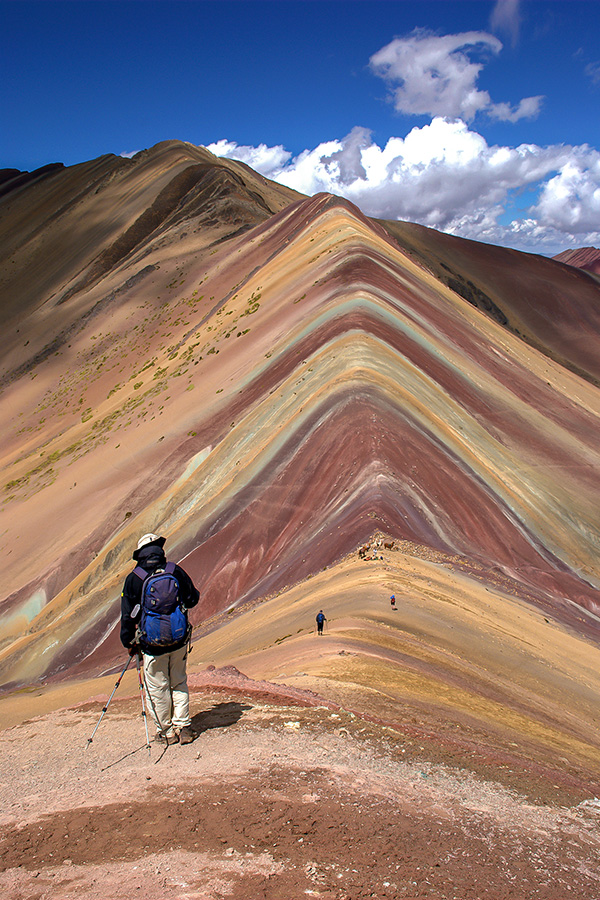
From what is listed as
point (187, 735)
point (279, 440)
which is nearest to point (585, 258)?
point (279, 440)

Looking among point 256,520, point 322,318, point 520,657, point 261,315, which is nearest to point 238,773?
point 520,657

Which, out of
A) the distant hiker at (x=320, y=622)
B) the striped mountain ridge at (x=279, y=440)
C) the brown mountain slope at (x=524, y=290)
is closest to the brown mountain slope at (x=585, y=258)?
the brown mountain slope at (x=524, y=290)

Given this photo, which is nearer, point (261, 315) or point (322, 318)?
point (322, 318)

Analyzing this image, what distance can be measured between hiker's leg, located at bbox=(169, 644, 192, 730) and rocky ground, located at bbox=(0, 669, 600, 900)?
227 millimetres

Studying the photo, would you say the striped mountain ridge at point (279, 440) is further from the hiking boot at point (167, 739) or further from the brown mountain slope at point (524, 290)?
the brown mountain slope at point (524, 290)

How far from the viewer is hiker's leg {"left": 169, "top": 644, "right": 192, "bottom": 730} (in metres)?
5.97

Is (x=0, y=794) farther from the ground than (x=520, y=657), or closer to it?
farther from the ground

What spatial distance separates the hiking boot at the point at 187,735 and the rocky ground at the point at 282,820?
0.07 m

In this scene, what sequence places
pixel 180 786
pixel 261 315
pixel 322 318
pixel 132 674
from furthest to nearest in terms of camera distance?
pixel 261 315, pixel 322 318, pixel 132 674, pixel 180 786

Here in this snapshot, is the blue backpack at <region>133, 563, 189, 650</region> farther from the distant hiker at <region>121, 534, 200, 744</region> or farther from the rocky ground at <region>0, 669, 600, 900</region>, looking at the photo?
the rocky ground at <region>0, 669, 600, 900</region>

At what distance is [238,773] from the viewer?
514 cm

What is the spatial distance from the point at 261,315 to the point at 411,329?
8.76 m

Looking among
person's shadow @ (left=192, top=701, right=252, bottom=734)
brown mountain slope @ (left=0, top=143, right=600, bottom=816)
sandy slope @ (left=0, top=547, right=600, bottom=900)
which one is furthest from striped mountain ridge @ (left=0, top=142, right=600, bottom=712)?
person's shadow @ (left=192, top=701, right=252, bottom=734)

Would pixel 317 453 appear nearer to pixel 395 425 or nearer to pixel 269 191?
pixel 395 425
